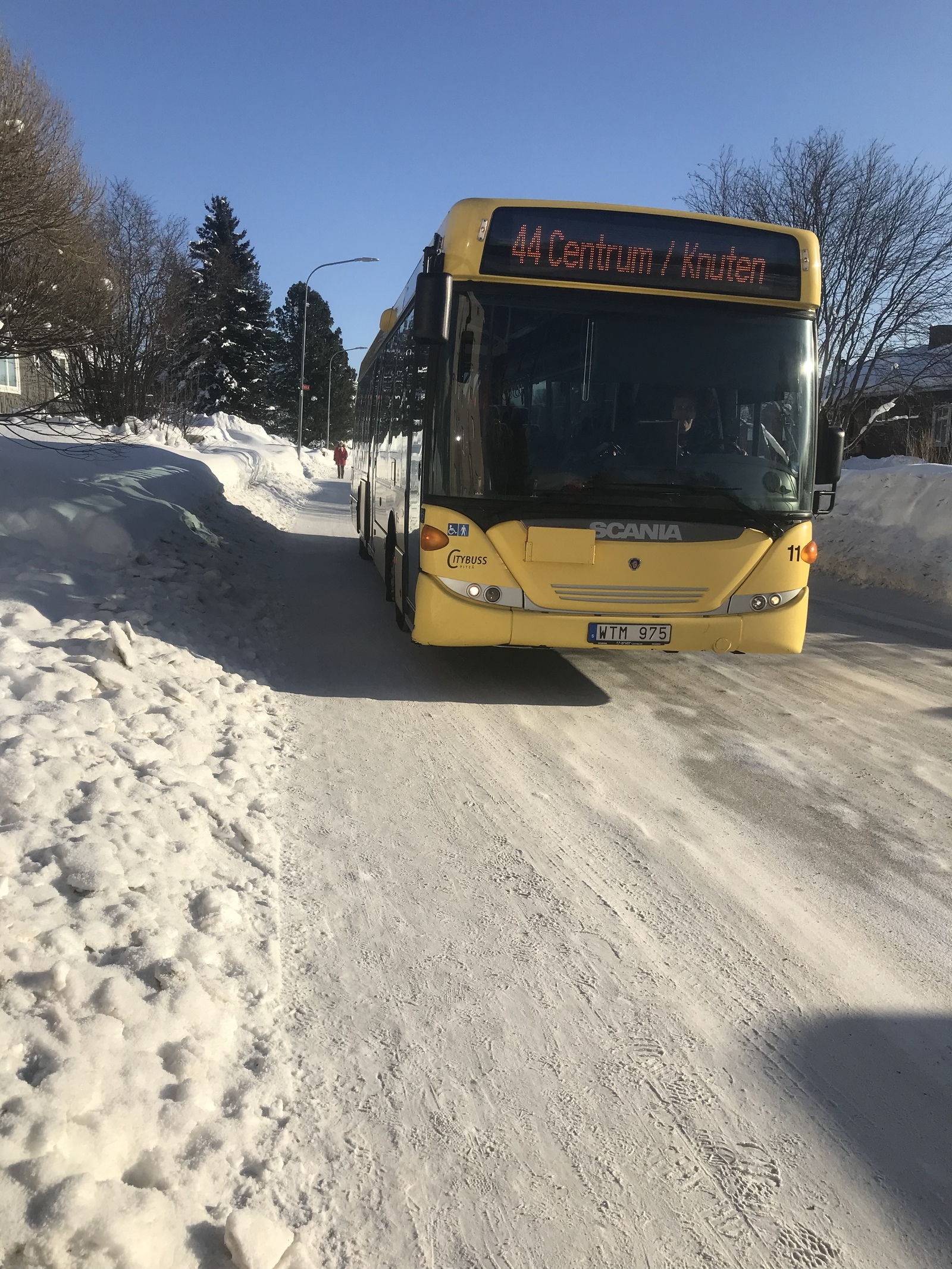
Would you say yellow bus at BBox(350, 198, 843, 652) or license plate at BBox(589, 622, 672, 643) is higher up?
yellow bus at BBox(350, 198, 843, 652)

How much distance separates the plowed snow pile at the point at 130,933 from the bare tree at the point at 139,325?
14.1 metres

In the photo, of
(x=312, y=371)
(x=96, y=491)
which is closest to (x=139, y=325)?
(x=96, y=491)

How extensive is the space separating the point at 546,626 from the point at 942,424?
37.9 m

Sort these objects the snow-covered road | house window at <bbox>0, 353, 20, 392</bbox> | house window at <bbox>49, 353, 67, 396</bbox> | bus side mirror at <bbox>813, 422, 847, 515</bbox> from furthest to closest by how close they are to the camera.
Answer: house window at <bbox>0, 353, 20, 392</bbox> < house window at <bbox>49, 353, 67, 396</bbox> < bus side mirror at <bbox>813, 422, 847, 515</bbox> < the snow-covered road

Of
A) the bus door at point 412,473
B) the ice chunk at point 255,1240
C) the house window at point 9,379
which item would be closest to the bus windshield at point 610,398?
the bus door at point 412,473

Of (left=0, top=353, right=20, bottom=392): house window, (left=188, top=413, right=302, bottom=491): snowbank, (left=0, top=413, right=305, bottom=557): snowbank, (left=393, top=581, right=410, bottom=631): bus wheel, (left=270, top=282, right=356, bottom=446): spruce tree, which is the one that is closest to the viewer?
(left=393, top=581, right=410, bottom=631): bus wheel

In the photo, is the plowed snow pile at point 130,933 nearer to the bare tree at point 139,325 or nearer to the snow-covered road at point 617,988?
the snow-covered road at point 617,988

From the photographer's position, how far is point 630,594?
262 inches

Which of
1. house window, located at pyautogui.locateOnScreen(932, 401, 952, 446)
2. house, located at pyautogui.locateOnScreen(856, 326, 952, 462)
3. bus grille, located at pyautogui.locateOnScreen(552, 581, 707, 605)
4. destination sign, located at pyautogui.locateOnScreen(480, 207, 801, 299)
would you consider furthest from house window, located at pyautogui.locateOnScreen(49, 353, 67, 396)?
house, located at pyautogui.locateOnScreen(856, 326, 952, 462)

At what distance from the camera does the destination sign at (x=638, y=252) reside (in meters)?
6.42

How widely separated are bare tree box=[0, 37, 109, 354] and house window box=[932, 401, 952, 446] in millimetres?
16813

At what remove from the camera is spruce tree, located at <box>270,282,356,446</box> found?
84.0 metres

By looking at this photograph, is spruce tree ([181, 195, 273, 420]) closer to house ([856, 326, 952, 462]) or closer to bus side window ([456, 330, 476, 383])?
house ([856, 326, 952, 462])

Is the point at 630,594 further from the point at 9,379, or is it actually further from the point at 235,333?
the point at 235,333
